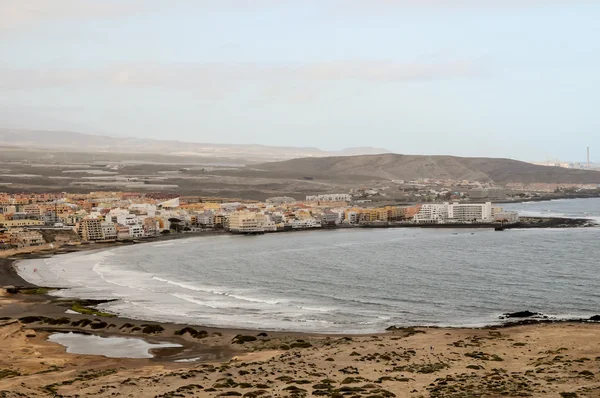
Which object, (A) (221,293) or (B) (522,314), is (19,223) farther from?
(B) (522,314)

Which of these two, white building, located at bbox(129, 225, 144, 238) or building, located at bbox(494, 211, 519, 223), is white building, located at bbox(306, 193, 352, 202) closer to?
building, located at bbox(494, 211, 519, 223)

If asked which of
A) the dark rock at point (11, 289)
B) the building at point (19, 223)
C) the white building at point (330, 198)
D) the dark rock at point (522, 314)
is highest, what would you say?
the white building at point (330, 198)

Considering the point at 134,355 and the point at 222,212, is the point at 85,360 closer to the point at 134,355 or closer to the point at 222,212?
the point at 134,355

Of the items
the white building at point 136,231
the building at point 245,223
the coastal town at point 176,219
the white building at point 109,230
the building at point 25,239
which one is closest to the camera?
the building at point 25,239

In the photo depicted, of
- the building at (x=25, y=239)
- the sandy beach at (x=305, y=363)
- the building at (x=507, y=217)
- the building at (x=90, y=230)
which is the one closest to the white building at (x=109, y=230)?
the building at (x=90, y=230)

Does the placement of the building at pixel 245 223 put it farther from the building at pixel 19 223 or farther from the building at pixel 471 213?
the building at pixel 471 213

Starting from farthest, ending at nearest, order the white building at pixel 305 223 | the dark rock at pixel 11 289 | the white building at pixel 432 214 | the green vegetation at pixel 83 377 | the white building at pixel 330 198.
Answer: the white building at pixel 330 198
the white building at pixel 432 214
the white building at pixel 305 223
the dark rock at pixel 11 289
the green vegetation at pixel 83 377

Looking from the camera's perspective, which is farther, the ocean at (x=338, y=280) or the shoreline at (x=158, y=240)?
Answer: the ocean at (x=338, y=280)

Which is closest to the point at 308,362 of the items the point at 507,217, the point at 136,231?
the point at 136,231
